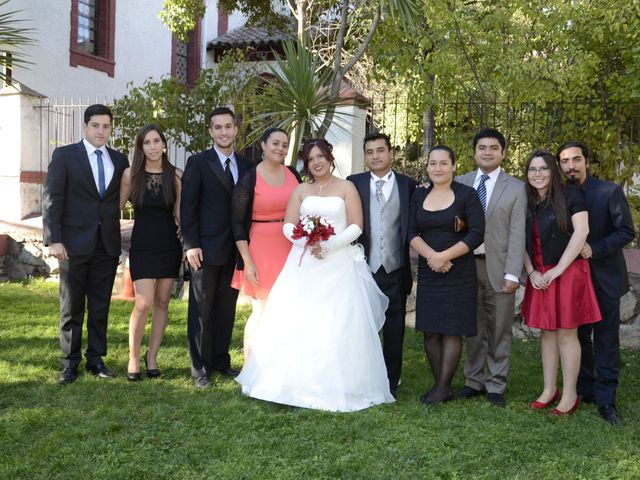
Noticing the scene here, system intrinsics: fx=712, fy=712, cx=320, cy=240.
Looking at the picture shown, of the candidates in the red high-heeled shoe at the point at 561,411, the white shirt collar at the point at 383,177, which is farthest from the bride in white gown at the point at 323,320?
the red high-heeled shoe at the point at 561,411

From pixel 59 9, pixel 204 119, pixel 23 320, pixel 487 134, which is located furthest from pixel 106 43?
pixel 487 134

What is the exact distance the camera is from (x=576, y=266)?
4.86 metres

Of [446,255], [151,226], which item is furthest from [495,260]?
[151,226]

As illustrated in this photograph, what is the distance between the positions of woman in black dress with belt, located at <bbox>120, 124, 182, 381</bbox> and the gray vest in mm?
1556

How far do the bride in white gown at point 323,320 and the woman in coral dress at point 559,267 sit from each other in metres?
1.13

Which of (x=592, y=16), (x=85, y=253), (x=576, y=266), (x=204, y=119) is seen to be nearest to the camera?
(x=576, y=266)

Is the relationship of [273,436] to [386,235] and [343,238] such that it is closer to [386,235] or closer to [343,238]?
[343,238]

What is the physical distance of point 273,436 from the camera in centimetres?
443

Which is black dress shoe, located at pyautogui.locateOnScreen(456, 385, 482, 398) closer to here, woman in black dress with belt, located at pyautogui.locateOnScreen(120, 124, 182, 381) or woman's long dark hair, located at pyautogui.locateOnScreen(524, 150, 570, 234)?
woman's long dark hair, located at pyautogui.locateOnScreen(524, 150, 570, 234)

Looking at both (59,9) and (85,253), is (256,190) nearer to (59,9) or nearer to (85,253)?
(85,253)

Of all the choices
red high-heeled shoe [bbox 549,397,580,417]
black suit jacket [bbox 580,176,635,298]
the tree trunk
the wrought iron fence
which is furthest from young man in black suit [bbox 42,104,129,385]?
the tree trunk

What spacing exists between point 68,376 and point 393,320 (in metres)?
2.57

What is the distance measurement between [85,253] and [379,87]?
39.6 ft

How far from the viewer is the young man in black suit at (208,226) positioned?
544 centimetres
